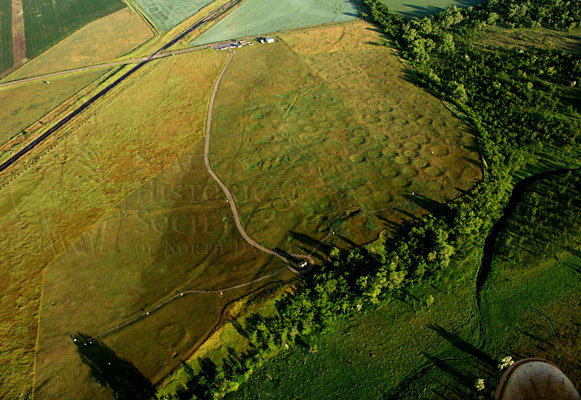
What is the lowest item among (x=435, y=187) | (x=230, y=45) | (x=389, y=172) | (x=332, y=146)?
(x=435, y=187)

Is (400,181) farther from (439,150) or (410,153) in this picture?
(439,150)

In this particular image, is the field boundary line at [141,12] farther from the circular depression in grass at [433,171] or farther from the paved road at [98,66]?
the circular depression in grass at [433,171]

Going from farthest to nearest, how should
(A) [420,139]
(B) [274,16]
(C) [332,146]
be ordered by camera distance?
(B) [274,16] → (A) [420,139] → (C) [332,146]

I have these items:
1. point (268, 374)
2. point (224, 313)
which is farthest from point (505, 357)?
point (224, 313)

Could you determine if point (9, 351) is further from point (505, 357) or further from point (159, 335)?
point (505, 357)

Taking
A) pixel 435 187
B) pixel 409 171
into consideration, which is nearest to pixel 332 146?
pixel 409 171

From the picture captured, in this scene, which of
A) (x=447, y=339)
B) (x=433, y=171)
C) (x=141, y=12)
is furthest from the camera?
(x=141, y=12)

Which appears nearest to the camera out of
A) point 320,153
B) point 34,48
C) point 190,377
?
point 190,377
